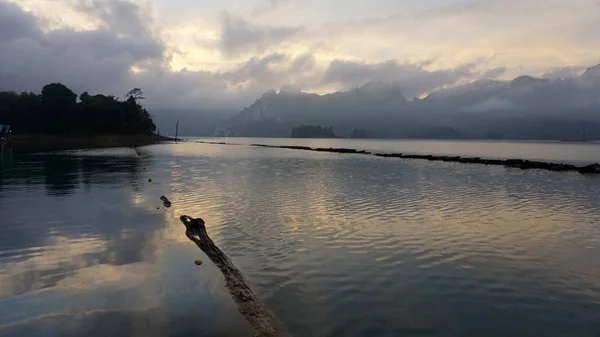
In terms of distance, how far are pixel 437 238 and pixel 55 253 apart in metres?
18.2

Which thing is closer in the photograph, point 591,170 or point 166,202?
point 166,202

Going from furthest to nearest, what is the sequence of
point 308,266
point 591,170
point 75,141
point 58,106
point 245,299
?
point 75,141 < point 58,106 < point 591,170 < point 308,266 < point 245,299

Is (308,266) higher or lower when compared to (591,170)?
lower

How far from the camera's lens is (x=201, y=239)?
18.3 m

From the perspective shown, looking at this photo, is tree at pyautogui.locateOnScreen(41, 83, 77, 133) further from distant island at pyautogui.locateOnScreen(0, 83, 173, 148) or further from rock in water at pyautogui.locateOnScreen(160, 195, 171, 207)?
rock in water at pyautogui.locateOnScreen(160, 195, 171, 207)

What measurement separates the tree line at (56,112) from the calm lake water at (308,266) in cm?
14750

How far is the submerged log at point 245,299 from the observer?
406 inches

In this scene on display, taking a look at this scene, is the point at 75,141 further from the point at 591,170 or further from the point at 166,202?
the point at 591,170

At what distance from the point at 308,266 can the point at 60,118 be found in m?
173

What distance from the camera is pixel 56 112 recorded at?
155625mm

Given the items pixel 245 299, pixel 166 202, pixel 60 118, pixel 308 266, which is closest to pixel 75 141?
pixel 60 118

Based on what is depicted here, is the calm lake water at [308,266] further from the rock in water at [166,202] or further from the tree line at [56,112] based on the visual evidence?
the tree line at [56,112]

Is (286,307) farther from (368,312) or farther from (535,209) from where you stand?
(535,209)

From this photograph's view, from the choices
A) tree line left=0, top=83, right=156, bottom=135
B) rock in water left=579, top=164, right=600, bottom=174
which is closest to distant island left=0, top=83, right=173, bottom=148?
tree line left=0, top=83, right=156, bottom=135
